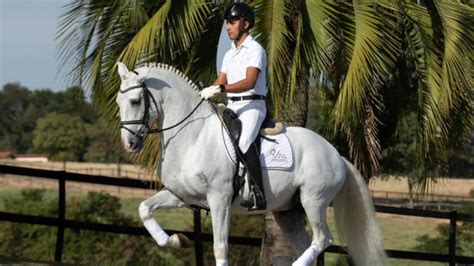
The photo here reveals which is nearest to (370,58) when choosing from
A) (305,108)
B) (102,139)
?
(305,108)

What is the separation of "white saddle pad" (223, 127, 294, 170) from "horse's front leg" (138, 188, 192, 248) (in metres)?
0.78

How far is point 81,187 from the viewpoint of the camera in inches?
2450

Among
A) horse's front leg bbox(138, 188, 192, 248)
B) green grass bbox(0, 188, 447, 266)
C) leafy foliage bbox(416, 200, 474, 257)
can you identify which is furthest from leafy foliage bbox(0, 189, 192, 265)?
horse's front leg bbox(138, 188, 192, 248)

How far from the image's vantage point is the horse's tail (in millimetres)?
8781

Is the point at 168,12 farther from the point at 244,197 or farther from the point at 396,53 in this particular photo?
the point at 244,197

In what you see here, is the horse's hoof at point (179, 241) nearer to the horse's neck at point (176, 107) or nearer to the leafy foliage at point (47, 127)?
the horse's neck at point (176, 107)

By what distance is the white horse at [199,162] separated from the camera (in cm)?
758

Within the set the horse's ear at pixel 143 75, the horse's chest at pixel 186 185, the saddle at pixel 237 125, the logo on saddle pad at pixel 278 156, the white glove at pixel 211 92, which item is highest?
the horse's ear at pixel 143 75

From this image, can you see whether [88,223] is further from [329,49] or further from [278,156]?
[278,156]

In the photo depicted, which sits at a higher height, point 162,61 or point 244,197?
point 162,61

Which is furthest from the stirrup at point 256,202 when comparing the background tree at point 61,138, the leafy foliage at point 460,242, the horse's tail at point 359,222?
the background tree at point 61,138

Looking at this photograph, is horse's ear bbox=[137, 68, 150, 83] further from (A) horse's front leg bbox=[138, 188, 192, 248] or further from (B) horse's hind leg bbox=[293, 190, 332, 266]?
(B) horse's hind leg bbox=[293, 190, 332, 266]

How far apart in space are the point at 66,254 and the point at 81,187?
4131 centimetres

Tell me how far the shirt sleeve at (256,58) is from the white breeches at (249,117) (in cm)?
32
